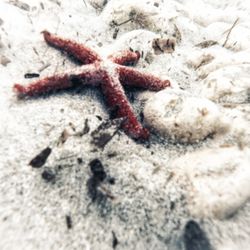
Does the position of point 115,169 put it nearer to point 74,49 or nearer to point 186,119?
point 186,119

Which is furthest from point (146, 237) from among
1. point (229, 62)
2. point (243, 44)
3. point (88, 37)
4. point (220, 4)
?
point (220, 4)

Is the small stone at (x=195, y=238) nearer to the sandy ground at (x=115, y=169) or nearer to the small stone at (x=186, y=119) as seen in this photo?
the sandy ground at (x=115, y=169)

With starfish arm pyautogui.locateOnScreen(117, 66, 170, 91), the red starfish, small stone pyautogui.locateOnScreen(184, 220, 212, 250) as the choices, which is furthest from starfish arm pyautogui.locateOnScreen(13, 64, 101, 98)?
small stone pyautogui.locateOnScreen(184, 220, 212, 250)

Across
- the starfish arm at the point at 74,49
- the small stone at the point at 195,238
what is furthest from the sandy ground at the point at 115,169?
the starfish arm at the point at 74,49

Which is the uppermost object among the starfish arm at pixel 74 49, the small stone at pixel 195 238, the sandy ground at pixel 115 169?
the starfish arm at pixel 74 49

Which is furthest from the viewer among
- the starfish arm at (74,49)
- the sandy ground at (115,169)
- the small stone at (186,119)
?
the starfish arm at (74,49)

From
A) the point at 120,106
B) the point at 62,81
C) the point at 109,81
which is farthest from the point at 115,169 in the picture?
the point at 62,81

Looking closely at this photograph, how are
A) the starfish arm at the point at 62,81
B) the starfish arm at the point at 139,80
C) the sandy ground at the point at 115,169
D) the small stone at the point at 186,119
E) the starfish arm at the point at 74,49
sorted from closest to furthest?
the sandy ground at the point at 115,169, the small stone at the point at 186,119, the starfish arm at the point at 62,81, the starfish arm at the point at 139,80, the starfish arm at the point at 74,49

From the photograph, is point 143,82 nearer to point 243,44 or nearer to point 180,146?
point 180,146
